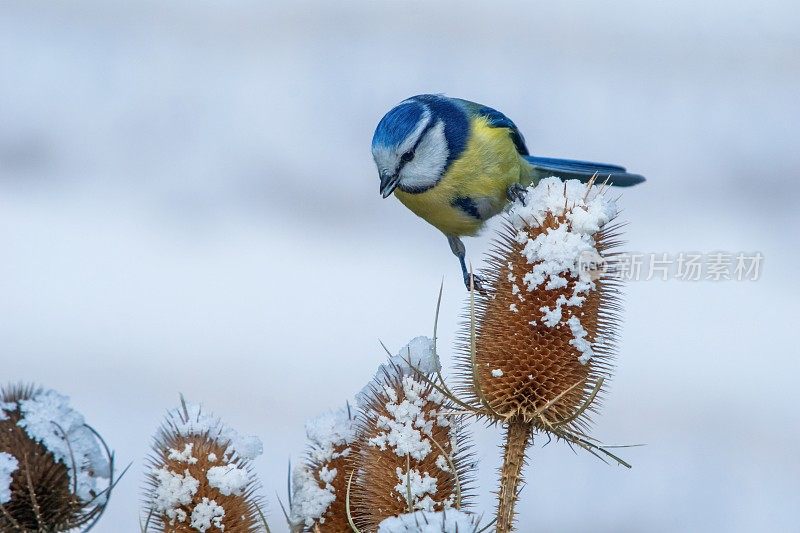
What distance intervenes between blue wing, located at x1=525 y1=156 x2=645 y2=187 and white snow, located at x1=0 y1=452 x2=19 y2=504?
108 cm

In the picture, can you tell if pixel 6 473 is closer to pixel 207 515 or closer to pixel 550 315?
pixel 207 515

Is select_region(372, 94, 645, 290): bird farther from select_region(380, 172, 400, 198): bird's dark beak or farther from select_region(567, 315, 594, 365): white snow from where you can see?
select_region(567, 315, 594, 365): white snow

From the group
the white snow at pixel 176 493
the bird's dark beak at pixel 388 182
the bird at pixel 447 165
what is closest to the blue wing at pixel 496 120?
the bird at pixel 447 165

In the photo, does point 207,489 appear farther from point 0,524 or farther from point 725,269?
point 725,269

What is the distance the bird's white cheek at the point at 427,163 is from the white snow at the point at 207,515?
0.77 m

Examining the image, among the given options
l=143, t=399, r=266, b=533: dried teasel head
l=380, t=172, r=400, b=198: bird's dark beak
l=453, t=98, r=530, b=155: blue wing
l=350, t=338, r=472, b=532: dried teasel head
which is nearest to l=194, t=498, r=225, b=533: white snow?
l=143, t=399, r=266, b=533: dried teasel head

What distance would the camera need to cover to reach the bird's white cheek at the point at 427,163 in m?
1.40

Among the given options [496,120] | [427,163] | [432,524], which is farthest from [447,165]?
[432,524]

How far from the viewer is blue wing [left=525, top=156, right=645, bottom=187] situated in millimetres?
1544

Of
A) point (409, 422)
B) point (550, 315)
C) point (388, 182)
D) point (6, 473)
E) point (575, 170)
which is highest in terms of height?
point (575, 170)

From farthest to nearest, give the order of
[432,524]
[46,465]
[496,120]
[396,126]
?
[496,120], [396,126], [46,465], [432,524]

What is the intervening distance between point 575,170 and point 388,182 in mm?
372

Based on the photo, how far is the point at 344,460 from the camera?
0.75 metres

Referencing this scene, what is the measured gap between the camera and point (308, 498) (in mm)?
730
